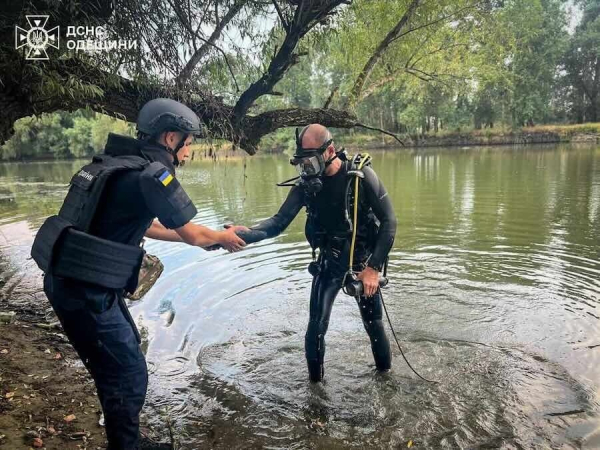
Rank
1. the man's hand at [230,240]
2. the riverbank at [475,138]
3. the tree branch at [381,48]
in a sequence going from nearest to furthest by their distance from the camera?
the man's hand at [230,240], the tree branch at [381,48], the riverbank at [475,138]

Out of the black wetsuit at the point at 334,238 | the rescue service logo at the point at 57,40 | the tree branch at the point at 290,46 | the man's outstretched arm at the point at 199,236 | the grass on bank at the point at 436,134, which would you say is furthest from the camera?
the grass on bank at the point at 436,134

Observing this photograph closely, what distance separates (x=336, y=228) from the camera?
4188 mm

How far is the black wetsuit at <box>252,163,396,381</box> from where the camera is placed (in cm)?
400

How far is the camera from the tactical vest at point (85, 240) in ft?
8.27

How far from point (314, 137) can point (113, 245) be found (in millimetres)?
1978

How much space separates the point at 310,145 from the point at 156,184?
1714 millimetres

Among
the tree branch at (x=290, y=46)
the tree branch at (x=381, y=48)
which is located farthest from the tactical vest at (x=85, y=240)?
the tree branch at (x=381, y=48)

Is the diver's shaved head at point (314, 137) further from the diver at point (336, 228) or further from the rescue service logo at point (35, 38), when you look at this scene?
the rescue service logo at point (35, 38)

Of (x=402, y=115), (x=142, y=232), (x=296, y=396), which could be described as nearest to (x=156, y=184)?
(x=142, y=232)

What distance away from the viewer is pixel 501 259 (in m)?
8.47

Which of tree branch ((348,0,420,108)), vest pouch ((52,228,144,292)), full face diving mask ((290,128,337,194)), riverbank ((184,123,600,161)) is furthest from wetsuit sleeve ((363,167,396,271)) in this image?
riverbank ((184,123,600,161))

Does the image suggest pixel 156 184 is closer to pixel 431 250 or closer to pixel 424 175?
pixel 431 250

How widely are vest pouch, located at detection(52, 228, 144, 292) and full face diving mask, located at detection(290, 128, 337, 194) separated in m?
1.78

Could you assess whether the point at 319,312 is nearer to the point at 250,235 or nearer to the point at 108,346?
the point at 250,235
